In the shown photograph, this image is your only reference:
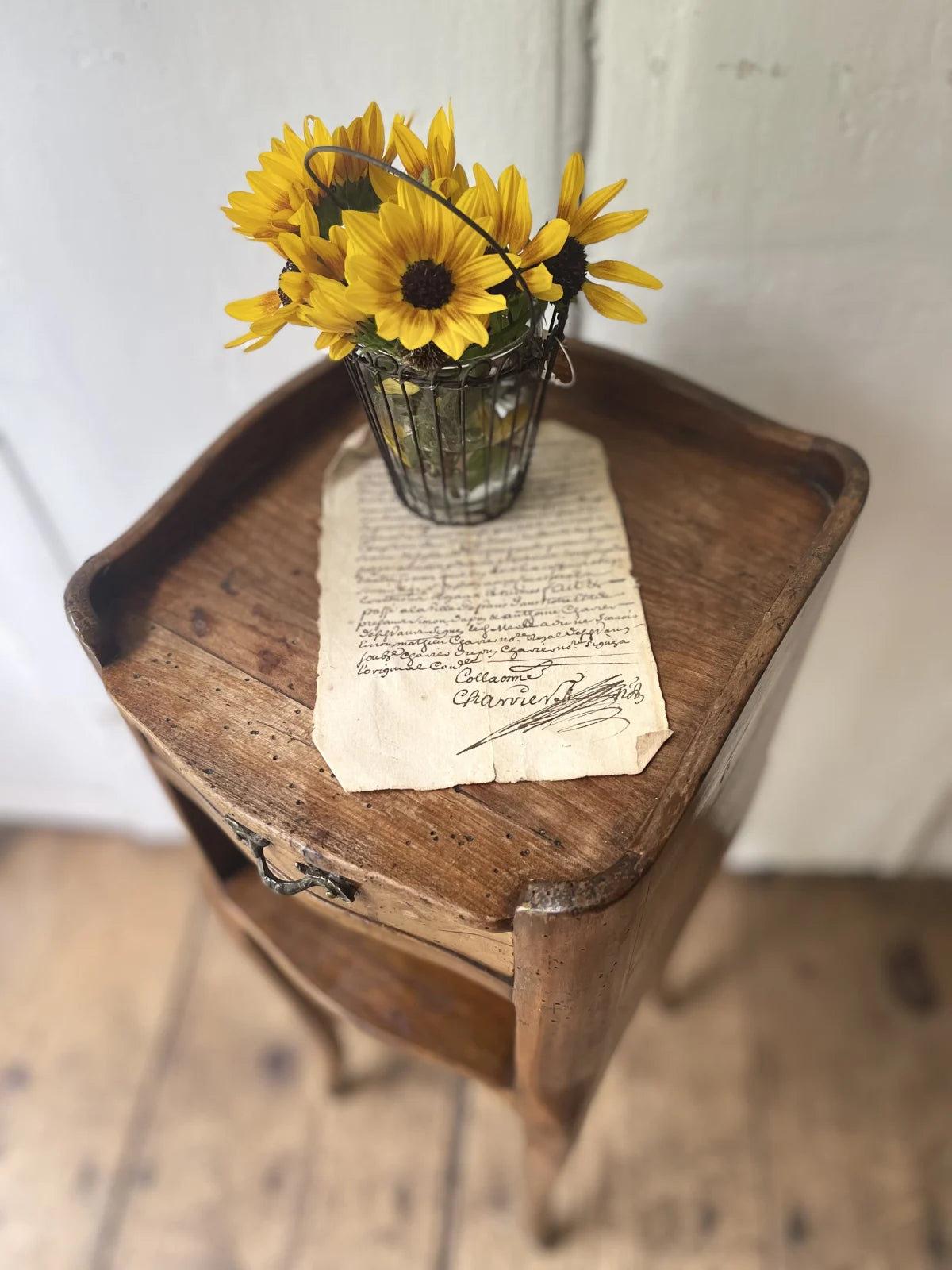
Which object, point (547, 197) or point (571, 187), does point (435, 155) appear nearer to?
point (571, 187)

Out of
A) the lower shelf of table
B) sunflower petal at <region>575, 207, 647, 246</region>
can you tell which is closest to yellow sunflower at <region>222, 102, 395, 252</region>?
sunflower petal at <region>575, 207, 647, 246</region>

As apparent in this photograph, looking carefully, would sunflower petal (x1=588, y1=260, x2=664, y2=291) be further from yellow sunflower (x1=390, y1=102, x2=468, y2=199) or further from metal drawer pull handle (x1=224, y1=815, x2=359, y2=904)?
metal drawer pull handle (x1=224, y1=815, x2=359, y2=904)

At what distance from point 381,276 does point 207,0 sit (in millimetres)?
278

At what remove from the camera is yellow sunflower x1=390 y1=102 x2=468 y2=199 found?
17.6 inches

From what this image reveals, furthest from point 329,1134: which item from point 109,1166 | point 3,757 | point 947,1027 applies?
point 947,1027

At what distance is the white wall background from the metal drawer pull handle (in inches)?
16.5

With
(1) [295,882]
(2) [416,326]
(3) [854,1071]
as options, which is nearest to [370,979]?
(1) [295,882]

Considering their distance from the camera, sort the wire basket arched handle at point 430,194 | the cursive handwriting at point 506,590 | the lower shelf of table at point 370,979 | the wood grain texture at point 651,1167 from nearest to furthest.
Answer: the wire basket arched handle at point 430,194, the cursive handwriting at point 506,590, the lower shelf of table at point 370,979, the wood grain texture at point 651,1167

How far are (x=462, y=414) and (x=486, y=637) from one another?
0.13 m

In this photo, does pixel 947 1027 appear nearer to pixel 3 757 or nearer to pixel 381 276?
pixel 381 276

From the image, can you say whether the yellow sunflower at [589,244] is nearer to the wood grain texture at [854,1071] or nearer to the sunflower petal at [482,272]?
the sunflower petal at [482,272]

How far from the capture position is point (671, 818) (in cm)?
43

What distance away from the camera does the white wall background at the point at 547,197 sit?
0.55m
